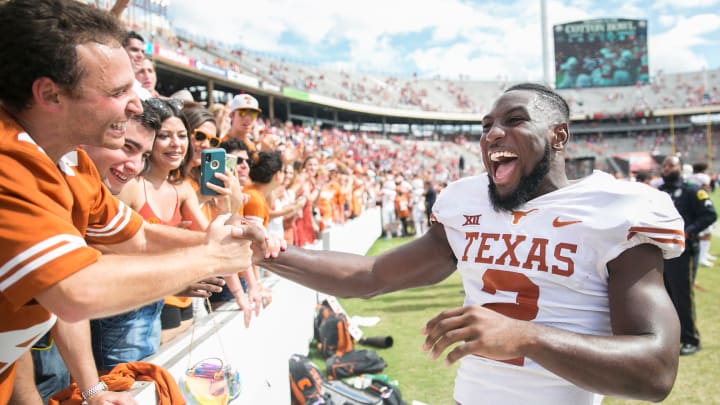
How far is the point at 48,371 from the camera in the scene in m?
2.08

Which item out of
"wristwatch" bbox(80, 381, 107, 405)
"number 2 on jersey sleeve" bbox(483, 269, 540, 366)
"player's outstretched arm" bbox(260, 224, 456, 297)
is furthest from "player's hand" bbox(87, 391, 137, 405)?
"number 2 on jersey sleeve" bbox(483, 269, 540, 366)

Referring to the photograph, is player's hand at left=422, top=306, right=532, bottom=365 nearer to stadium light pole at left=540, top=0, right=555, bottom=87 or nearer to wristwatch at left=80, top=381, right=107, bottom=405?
wristwatch at left=80, top=381, right=107, bottom=405

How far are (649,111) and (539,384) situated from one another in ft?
194

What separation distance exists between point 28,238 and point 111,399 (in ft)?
2.85

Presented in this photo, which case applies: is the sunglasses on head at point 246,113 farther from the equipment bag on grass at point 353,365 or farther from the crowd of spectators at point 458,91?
the crowd of spectators at point 458,91

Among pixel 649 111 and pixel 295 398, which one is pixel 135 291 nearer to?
pixel 295 398

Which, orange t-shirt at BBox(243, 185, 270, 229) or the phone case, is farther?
orange t-shirt at BBox(243, 185, 270, 229)

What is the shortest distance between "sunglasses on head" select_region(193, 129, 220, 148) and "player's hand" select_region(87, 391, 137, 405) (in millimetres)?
2336

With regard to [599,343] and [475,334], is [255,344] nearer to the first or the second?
[475,334]

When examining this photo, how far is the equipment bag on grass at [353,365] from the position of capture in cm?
410

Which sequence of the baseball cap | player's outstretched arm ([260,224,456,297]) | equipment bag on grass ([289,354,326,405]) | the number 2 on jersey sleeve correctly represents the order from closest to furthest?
the number 2 on jersey sleeve
player's outstretched arm ([260,224,456,297])
equipment bag on grass ([289,354,326,405])
the baseball cap

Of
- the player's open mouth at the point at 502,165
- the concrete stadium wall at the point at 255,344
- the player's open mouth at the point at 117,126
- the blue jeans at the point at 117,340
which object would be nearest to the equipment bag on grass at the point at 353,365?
the concrete stadium wall at the point at 255,344

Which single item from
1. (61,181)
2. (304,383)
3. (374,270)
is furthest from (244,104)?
(61,181)

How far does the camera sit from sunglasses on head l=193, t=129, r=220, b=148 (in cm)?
374
